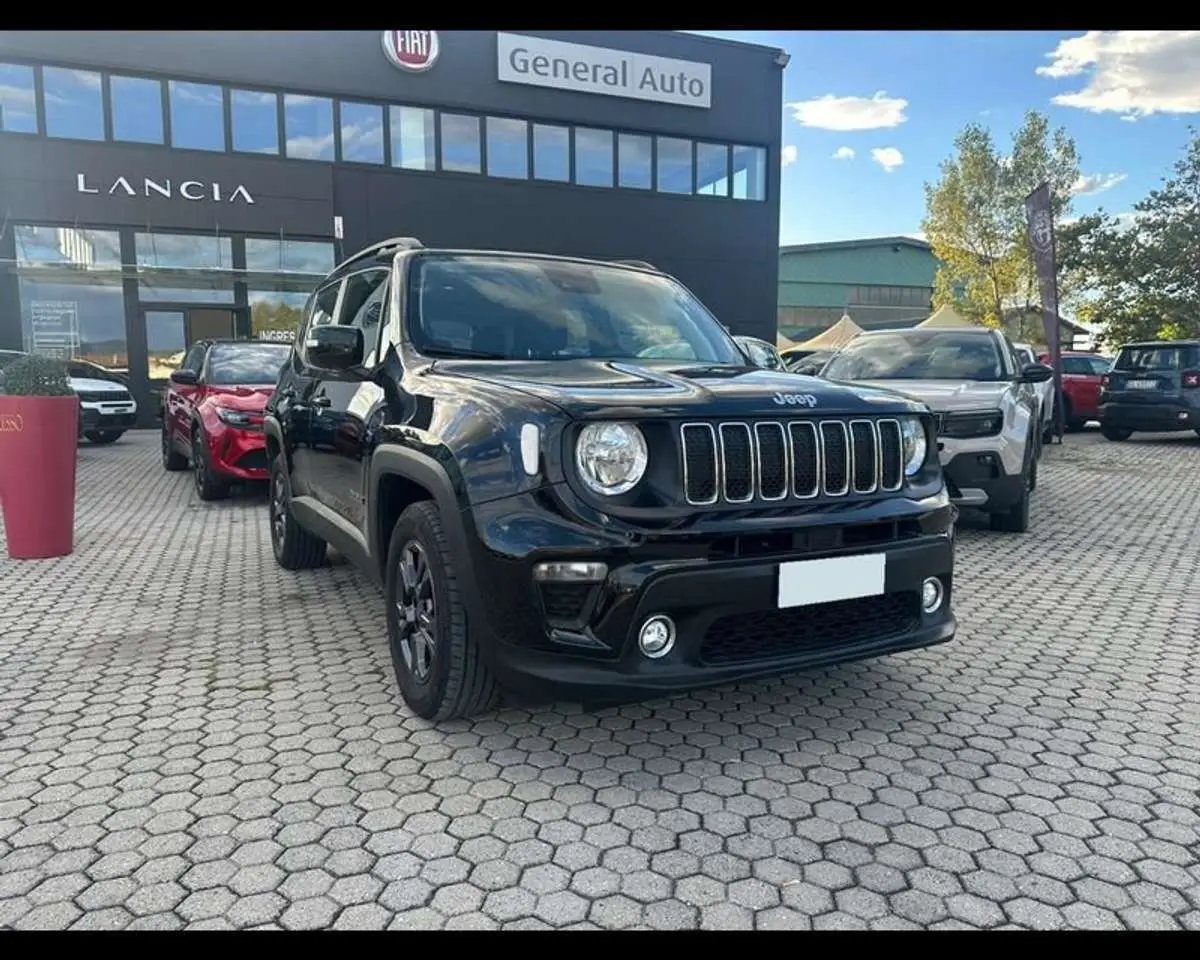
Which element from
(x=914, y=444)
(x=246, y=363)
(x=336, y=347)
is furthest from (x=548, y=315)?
(x=246, y=363)

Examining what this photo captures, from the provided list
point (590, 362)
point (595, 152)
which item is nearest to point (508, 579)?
point (590, 362)

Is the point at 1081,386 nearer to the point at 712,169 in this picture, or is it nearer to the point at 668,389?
the point at 712,169

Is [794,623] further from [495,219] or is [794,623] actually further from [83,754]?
[495,219]

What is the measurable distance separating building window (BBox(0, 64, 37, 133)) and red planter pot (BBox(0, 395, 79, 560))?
12.9 m

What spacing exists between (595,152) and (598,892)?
64.9 ft

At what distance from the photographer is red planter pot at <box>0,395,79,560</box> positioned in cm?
622

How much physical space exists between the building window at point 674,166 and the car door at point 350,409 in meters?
17.4

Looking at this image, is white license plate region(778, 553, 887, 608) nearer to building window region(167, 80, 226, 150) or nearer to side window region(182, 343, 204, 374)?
side window region(182, 343, 204, 374)

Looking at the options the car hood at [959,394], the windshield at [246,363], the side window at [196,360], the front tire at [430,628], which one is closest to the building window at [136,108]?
the side window at [196,360]

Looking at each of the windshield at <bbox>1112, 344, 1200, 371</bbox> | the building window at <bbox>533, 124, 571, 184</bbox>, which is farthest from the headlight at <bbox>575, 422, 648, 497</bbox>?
the building window at <bbox>533, 124, 571, 184</bbox>

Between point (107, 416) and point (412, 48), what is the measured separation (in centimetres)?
975

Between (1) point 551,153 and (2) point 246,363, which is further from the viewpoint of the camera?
(1) point 551,153

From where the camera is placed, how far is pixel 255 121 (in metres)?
17.3

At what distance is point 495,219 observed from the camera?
19.2m
